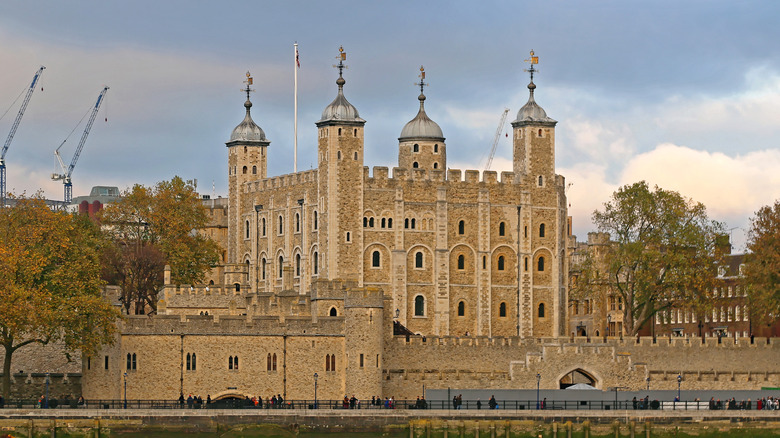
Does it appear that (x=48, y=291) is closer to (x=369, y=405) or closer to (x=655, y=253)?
(x=369, y=405)

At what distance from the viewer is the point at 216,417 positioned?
91.2 metres

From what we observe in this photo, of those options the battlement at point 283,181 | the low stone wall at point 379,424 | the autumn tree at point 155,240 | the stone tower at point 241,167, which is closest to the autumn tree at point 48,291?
the low stone wall at point 379,424

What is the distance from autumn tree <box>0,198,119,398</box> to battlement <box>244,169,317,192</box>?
30277 mm

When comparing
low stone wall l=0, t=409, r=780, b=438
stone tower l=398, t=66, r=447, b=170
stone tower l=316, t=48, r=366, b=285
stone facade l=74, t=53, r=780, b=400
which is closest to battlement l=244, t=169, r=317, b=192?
stone facade l=74, t=53, r=780, b=400

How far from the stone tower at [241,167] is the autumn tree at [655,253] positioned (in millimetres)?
29352

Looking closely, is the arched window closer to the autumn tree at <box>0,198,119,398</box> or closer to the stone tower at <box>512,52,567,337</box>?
the stone tower at <box>512,52,567,337</box>

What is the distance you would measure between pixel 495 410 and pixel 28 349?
27220 mm

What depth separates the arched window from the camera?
130m

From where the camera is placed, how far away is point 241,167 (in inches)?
5595

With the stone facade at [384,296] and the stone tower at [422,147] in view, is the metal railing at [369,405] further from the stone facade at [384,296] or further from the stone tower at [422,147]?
the stone tower at [422,147]

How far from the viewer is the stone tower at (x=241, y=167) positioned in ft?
465

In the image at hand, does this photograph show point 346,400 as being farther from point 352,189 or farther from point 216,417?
point 352,189

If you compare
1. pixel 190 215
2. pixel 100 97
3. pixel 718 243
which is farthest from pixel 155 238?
pixel 100 97

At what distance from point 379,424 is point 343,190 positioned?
37.7 meters
